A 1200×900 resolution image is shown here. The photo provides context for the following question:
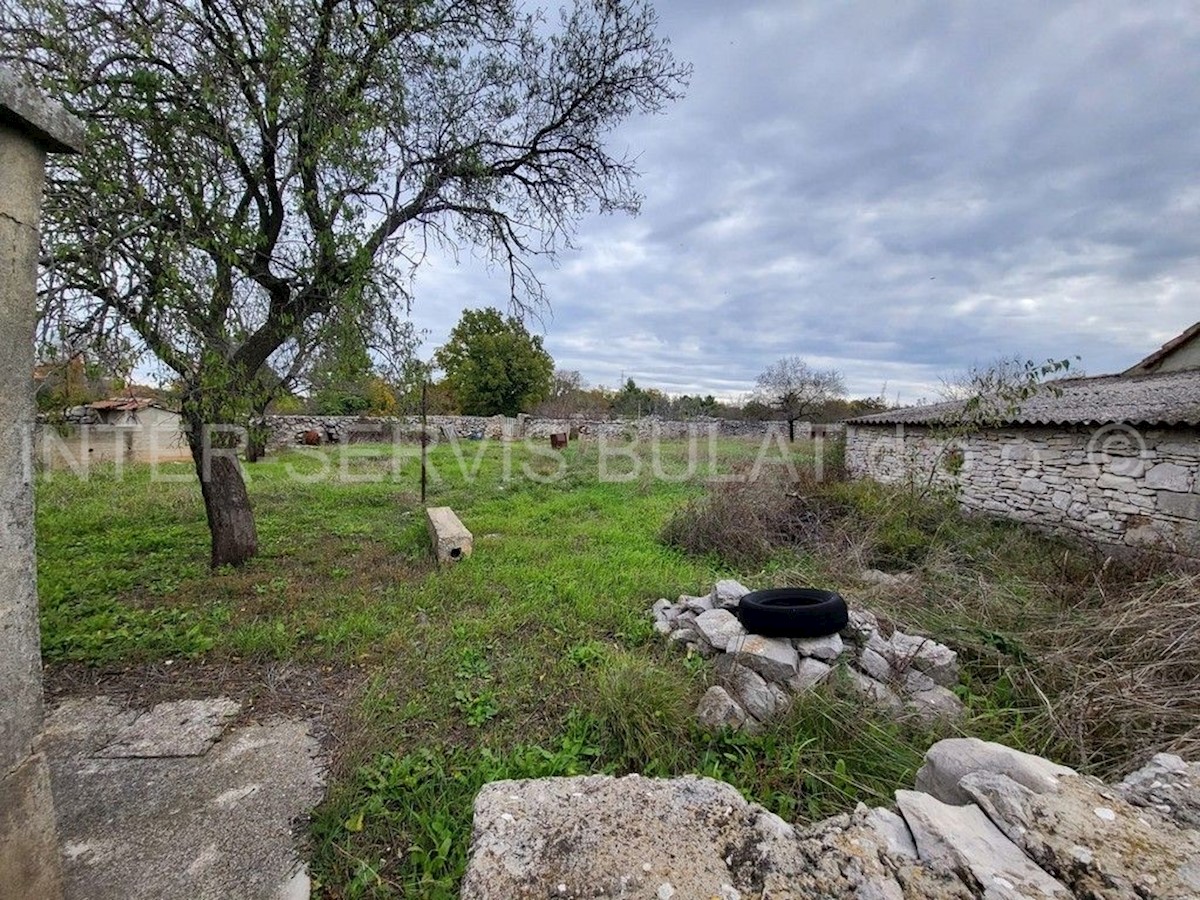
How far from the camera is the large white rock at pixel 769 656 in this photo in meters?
3.20

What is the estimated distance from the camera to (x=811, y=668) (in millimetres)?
3193

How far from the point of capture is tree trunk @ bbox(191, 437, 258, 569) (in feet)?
17.3

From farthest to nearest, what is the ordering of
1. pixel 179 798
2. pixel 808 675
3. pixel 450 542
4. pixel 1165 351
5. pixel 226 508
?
pixel 1165 351 → pixel 450 542 → pixel 226 508 → pixel 808 675 → pixel 179 798

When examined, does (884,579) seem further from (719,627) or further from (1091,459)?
(1091,459)

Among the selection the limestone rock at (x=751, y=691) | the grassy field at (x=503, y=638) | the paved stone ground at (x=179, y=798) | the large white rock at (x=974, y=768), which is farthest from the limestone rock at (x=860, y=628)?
the paved stone ground at (x=179, y=798)

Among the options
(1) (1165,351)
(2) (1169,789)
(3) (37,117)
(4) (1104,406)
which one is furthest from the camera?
(1) (1165,351)

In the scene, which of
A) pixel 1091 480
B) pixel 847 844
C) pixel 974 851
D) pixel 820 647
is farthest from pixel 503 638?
pixel 1091 480

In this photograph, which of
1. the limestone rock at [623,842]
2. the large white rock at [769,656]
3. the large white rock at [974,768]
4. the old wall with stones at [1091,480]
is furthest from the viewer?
the old wall with stones at [1091,480]

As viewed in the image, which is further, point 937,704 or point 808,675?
point 808,675

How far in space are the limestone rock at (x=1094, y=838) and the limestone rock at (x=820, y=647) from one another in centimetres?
158

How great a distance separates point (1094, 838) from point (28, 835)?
3194mm

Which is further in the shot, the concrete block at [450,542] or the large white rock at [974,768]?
the concrete block at [450,542]

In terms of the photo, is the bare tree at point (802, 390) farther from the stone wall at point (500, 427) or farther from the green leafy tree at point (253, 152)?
the green leafy tree at point (253, 152)

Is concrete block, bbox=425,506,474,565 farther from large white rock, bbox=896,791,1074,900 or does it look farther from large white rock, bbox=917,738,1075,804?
large white rock, bbox=896,791,1074,900
